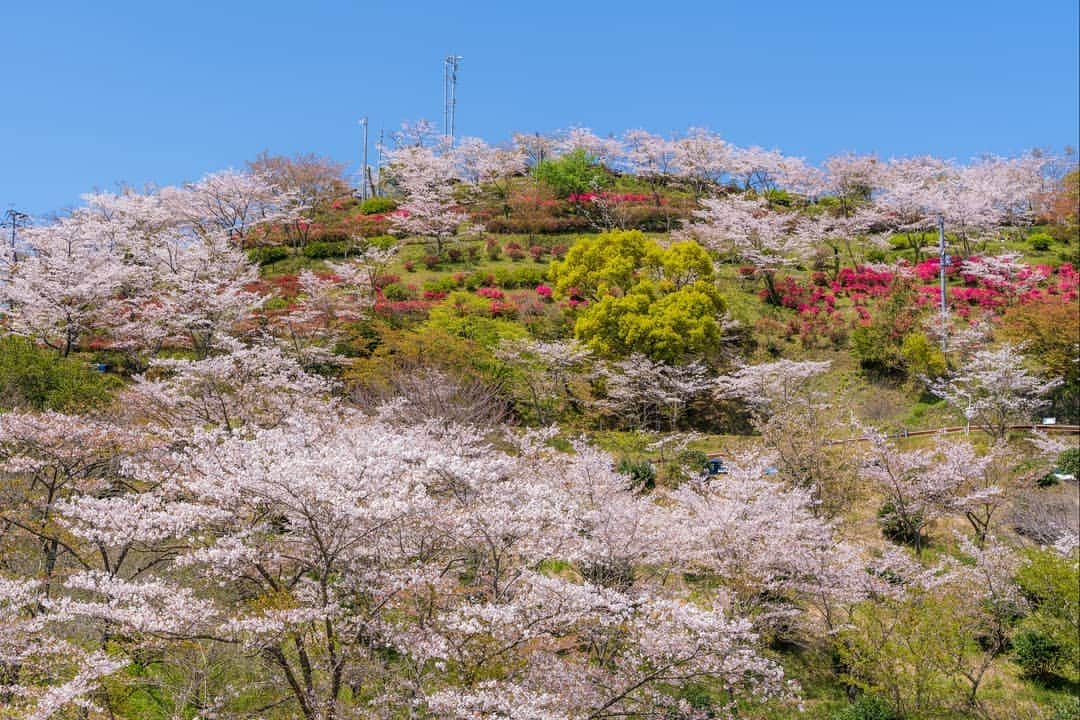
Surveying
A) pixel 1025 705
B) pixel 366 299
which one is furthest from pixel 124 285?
pixel 1025 705

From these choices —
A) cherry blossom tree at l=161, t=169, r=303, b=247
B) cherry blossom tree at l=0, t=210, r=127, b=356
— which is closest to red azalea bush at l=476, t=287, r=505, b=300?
cherry blossom tree at l=161, t=169, r=303, b=247

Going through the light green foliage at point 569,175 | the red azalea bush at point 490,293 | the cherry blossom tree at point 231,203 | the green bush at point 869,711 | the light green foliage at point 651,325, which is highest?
the light green foliage at point 569,175

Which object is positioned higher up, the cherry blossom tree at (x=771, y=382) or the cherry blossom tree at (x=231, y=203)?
the cherry blossom tree at (x=231, y=203)

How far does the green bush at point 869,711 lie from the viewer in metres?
11.2

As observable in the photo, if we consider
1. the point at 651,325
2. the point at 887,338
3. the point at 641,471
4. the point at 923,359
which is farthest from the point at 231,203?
the point at 923,359

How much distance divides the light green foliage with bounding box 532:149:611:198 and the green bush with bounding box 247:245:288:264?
18.5 meters

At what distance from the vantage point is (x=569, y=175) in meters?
49.8

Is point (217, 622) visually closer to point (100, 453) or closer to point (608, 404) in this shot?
point (100, 453)

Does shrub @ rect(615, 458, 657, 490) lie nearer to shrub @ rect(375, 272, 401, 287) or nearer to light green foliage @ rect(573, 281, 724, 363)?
light green foliage @ rect(573, 281, 724, 363)

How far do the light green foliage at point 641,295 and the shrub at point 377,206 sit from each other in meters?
22.1

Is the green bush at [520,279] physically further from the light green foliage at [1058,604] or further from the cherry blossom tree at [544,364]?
the light green foliage at [1058,604]

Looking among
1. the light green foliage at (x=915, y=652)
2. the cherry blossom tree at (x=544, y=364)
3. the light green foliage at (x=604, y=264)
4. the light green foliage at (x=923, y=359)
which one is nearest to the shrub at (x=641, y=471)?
the cherry blossom tree at (x=544, y=364)

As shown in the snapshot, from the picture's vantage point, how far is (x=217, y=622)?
8930 millimetres

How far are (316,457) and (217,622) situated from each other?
8.27 feet
